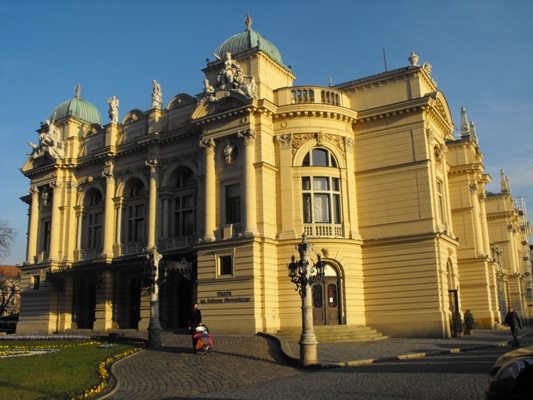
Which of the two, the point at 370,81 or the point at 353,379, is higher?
the point at 370,81

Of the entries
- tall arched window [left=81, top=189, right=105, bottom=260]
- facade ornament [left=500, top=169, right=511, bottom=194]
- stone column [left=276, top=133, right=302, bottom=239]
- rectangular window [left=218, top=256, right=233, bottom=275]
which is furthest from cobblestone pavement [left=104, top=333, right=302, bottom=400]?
facade ornament [left=500, top=169, right=511, bottom=194]

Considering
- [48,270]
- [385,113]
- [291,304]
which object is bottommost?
[291,304]

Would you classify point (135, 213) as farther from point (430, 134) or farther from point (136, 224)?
point (430, 134)

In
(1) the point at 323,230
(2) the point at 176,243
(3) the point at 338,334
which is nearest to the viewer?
(3) the point at 338,334

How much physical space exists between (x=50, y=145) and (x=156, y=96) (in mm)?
10617

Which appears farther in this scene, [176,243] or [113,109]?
[113,109]

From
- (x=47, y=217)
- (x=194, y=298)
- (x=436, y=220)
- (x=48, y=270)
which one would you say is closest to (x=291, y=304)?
(x=194, y=298)

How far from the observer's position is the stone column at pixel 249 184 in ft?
99.9

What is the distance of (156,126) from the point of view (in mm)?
38000

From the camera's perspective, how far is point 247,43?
121 feet

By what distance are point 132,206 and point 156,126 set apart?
6195mm

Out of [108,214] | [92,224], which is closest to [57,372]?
[108,214]

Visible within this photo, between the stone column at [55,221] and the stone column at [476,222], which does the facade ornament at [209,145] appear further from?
the stone column at [476,222]

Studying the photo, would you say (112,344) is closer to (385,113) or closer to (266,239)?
(266,239)
